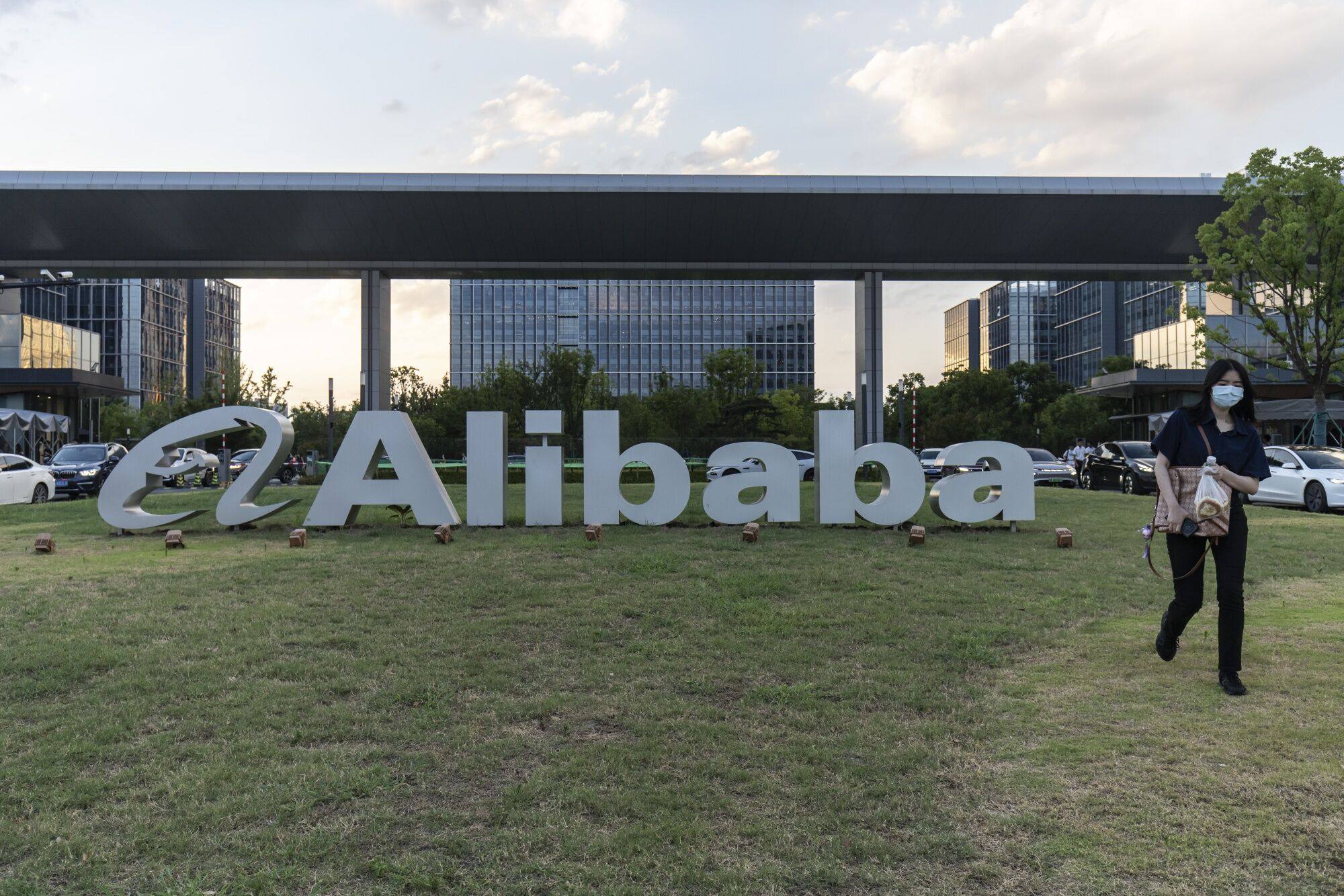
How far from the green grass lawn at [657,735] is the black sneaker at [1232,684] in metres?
0.10

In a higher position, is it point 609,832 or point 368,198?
point 368,198

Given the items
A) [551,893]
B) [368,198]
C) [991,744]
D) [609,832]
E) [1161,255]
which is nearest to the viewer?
[551,893]

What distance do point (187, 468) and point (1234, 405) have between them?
42.5 feet

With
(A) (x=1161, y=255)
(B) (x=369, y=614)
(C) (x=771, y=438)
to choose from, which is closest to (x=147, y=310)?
(C) (x=771, y=438)

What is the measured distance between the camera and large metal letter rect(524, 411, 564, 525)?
1350cm

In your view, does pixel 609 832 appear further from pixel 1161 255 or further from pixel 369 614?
pixel 1161 255

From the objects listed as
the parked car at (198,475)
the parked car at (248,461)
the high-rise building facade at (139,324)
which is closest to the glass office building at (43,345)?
the high-rise building facade at (139,324)

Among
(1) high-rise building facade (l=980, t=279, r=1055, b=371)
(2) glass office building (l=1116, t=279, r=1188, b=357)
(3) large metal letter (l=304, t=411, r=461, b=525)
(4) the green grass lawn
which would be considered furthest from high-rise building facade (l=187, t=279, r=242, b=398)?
(4) the green grass lawn

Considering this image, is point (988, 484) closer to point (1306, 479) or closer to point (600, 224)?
point (1306, 479)

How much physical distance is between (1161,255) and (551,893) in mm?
30095

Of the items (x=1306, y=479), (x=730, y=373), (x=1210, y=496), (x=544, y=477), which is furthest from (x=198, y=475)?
(x=730, y=373)

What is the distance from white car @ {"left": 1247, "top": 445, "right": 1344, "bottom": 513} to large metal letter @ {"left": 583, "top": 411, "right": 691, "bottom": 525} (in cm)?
1281

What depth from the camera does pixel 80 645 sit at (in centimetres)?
647

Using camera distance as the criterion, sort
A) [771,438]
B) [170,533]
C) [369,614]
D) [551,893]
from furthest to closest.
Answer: [771,438] → [170,533] → [369,614] → [551,893]
